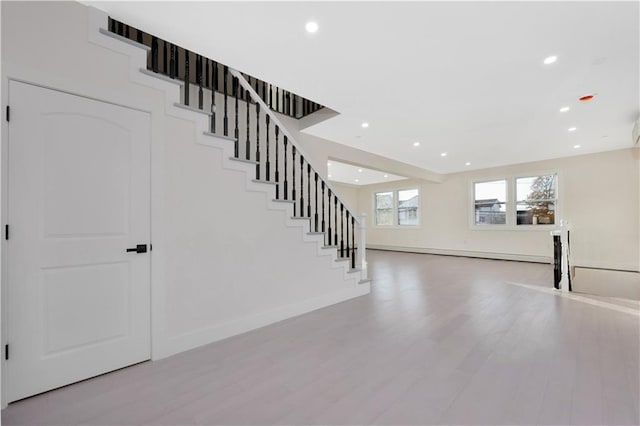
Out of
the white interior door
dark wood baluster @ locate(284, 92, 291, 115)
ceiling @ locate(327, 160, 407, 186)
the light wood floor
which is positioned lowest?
the light wood floor

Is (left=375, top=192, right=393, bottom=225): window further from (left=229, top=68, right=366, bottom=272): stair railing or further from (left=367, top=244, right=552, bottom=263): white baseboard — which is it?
(left=229, top=68, right=366, bottom=272): stair railing

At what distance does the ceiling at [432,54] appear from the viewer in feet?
6.83

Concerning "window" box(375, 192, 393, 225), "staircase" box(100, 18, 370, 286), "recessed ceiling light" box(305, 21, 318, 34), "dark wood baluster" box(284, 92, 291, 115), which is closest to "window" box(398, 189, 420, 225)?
"window" box(375, 192, 393, 225)

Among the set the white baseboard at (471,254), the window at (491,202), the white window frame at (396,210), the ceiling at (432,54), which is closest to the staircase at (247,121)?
the ceiling at (432,54)

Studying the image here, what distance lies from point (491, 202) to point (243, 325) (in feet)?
25.8

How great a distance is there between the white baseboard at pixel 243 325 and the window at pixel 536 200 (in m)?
6.19

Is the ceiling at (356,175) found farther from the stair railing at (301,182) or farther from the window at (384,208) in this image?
the stair railing at (301,182)

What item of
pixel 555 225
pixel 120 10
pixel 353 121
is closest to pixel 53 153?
pixel 120 10

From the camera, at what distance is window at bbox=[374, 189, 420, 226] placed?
973 centimetres

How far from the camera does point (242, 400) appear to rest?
1.73 metres

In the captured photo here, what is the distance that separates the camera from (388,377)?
1.96 metres

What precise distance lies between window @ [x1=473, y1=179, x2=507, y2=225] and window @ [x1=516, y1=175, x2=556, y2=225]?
0.34 m

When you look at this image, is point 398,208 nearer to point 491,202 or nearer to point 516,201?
point 491,202

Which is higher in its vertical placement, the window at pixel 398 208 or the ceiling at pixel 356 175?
the ceiling at pixel 356 175
